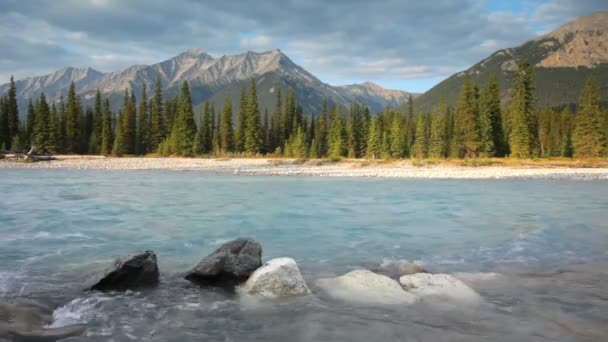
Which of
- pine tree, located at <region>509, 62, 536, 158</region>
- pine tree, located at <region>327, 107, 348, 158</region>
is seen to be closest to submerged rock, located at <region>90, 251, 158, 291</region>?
pine tree, located at <region>509, 62, 536, 158</region>

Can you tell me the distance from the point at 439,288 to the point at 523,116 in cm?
6184

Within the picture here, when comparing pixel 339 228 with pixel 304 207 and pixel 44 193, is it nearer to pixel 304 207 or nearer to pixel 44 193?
pixel 304 207

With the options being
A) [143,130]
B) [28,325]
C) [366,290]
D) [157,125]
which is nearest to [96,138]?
[143,130]

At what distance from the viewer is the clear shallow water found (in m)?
5.92

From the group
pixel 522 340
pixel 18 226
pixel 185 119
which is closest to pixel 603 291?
pixel 522 340

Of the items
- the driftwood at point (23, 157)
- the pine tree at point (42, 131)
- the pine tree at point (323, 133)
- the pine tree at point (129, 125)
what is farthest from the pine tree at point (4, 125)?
the pine tree at point (323, 133)

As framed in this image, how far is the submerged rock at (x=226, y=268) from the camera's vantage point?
26.0ft

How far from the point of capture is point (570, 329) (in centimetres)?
578

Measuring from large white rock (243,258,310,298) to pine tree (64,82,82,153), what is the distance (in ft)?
277

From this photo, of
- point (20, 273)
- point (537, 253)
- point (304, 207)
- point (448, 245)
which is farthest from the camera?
point (304, 207)

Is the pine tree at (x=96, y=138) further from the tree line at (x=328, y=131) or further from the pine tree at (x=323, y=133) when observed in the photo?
the pine tree at (x=323, y=133)

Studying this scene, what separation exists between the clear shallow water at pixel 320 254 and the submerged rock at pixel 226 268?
41 centimetres

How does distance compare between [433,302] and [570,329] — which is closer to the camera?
[570,329]

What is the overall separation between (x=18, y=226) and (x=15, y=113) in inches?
3271
